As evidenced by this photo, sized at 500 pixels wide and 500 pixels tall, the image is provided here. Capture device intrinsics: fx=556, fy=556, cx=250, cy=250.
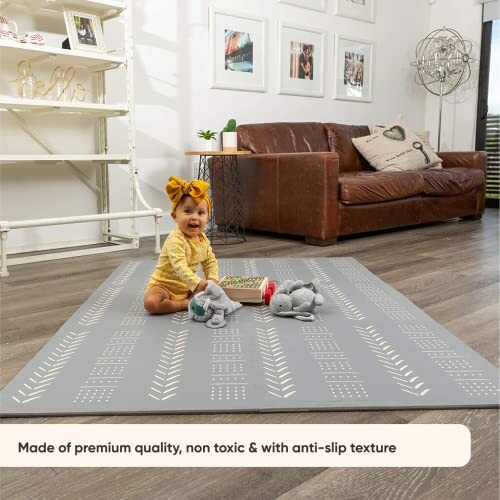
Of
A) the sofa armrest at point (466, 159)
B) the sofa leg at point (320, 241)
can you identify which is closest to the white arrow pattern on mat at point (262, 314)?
the sofa leg at point (320, 241)

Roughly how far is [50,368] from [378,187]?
2639 millimetres

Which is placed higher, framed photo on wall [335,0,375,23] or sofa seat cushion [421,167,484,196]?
framed photo on wall [335,0,375,23]

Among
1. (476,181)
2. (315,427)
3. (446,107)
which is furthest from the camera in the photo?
(446,107)

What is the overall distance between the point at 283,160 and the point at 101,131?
1109mm

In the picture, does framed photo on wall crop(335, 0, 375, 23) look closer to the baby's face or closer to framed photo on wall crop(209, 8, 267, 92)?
framed photo on wall crop(209, 8, 267, 92)

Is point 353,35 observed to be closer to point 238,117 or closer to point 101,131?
point 238,117

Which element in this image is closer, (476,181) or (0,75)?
(0,75)

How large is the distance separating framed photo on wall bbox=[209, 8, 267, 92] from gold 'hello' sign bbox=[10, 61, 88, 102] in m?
1.03

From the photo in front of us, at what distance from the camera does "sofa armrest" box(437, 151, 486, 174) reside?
4.55 metres

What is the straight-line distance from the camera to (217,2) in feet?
12.7

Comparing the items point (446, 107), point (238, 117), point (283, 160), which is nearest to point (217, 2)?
point (238, 117)

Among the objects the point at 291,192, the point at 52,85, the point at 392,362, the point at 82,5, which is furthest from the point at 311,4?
the point at 392,362

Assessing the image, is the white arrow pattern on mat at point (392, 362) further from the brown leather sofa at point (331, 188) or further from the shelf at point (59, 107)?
the shelf at point (59, 107)

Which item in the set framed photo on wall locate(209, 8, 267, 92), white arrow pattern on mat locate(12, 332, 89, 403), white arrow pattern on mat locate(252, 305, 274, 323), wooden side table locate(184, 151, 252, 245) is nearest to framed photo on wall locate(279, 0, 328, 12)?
framed photo on wall locate(209, 8, 267, 92)
